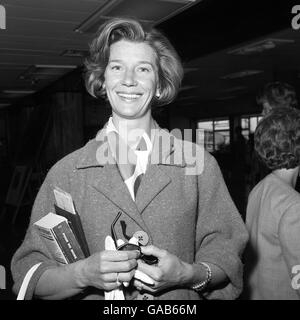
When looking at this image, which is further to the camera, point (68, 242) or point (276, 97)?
point (276, 97)

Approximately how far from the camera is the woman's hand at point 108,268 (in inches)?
38.0

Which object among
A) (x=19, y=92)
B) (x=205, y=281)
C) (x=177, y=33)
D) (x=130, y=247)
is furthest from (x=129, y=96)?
(x=19, y=92)

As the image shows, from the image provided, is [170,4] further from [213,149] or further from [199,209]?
[213,149]

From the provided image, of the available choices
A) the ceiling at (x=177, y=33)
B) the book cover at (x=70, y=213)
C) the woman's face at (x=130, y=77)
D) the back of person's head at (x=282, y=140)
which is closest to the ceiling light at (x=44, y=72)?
the ceiling at (x=177, y=33)

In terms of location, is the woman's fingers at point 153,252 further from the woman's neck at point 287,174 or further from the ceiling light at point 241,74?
the ceiling light at point 241,74

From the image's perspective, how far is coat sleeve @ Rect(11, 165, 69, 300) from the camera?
1.11 meters

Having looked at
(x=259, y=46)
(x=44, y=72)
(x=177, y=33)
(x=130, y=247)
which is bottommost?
(x=130, y=247)

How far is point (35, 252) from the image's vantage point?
1154 mm

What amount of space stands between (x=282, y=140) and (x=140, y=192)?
0.73m

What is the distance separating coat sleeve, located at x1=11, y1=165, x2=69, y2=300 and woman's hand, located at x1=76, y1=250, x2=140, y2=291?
0.46ft

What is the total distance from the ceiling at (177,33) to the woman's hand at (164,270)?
2.89 metres

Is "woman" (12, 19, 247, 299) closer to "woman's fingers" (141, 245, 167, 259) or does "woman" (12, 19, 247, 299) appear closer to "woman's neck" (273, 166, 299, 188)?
"woman's fingers" (141, 245, 167, 259)

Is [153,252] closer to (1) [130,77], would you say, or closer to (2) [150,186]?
(2) [150,186]

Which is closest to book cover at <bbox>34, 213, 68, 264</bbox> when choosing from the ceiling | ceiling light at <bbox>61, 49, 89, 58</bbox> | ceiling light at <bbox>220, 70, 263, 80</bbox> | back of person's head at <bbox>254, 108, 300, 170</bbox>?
back of person's head at <bbox>254, 108, 300, 170</bbox>
